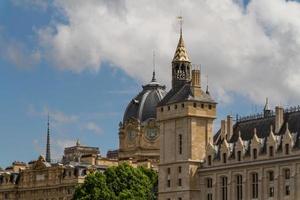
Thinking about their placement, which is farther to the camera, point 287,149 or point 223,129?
point 223,129

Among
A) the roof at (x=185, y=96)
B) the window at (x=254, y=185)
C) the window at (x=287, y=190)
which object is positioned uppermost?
the roof at (x=185, y=96)

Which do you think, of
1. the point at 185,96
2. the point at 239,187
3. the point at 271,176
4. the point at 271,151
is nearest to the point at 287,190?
the point at 271,176

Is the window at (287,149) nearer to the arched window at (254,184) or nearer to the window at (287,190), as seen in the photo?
the window at (287,190)

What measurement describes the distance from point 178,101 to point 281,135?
18524 millimetres

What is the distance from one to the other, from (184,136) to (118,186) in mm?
24060

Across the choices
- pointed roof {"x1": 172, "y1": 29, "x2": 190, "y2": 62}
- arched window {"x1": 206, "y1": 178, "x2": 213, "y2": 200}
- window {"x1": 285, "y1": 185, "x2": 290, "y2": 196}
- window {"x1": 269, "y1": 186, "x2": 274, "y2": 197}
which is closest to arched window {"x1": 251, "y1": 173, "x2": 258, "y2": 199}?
window {"x1": 269, "y1": 186, "x2": 274, "y2": 197}

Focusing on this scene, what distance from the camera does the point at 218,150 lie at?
145 meters

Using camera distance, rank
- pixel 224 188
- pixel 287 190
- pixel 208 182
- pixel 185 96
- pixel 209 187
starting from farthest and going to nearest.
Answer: pixel 185 96 < pixel 208 182 < pixel 209 187 < pixel 224 188 < pixel 287 190

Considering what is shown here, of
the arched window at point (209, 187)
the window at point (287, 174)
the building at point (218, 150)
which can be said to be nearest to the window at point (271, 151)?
the building at point (218, 150)

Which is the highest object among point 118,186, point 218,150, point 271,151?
point 218,150

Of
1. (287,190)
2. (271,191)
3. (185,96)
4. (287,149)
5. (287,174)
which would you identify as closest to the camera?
(287,190)

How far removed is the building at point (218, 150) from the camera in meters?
134

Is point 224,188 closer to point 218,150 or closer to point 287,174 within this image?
point 218,150

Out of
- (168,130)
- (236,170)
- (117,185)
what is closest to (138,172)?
(117,185)
